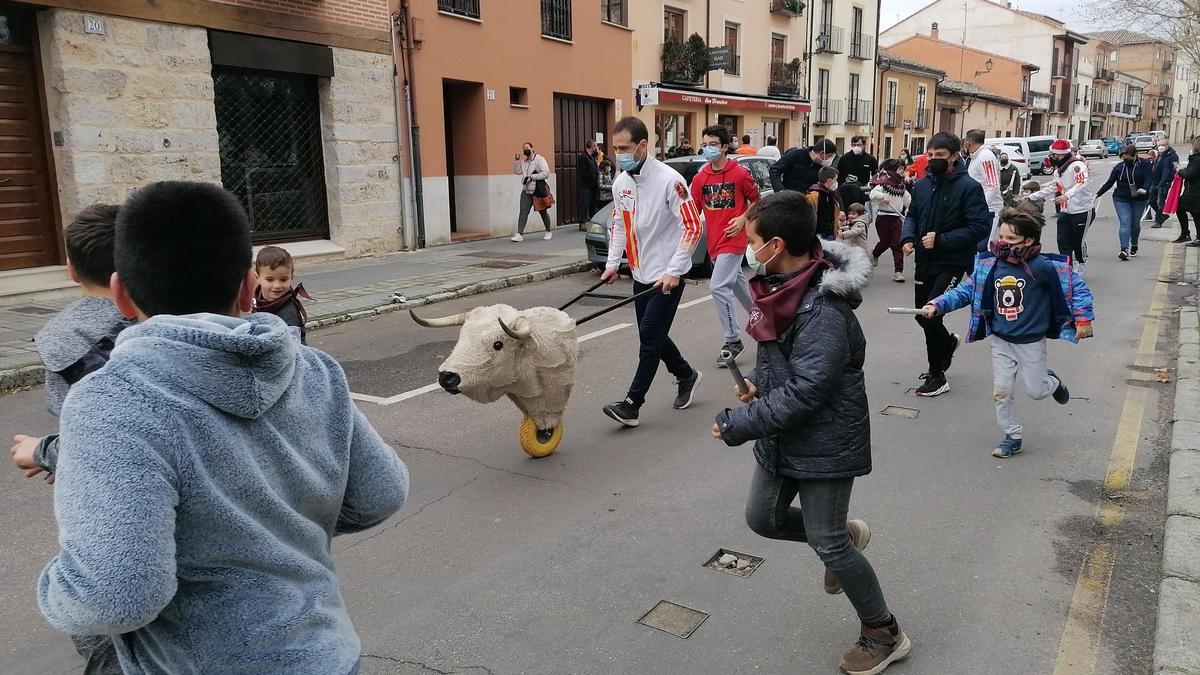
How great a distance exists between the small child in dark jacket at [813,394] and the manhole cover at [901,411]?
3.38m

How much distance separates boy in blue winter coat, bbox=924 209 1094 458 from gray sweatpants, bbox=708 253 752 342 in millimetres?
2262

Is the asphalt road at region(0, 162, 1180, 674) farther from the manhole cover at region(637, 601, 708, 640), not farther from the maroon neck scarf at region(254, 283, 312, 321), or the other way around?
the maroon neck scarf at region(254, 283, 312, 321)

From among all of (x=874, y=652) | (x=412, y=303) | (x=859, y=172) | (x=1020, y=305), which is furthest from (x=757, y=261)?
(x=859, y=172)

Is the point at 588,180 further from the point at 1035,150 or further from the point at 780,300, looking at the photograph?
the point at 1035,150

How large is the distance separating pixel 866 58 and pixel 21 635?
129 ft

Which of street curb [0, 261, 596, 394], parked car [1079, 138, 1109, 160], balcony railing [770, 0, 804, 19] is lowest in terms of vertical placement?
street curb [0, 261, 596, 394]

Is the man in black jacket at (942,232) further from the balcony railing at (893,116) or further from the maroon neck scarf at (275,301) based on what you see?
the balcony railing at (893,116)

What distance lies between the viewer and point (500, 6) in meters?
17.8

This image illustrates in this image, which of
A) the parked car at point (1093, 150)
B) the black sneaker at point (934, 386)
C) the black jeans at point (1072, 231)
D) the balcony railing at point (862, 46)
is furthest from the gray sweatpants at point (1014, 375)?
the parked car at point (1093, 150)

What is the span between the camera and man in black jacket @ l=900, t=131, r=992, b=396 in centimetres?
670

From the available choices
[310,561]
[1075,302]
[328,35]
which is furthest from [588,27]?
[310,561]

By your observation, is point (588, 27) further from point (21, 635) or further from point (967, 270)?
point (21, 635)

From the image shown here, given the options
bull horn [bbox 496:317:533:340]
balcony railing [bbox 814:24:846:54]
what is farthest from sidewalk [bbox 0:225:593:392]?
balcony railing [bbox 814:24:846:54]

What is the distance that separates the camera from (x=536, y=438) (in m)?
5.43
